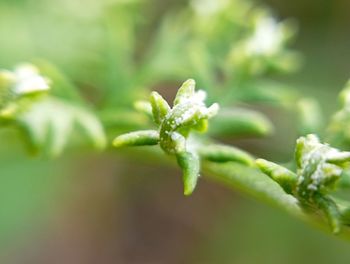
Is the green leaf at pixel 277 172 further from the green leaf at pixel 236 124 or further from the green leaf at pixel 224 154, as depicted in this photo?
the green leaf at pixel 236 124

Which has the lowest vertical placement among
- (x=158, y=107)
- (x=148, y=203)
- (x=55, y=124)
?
(x=158, y=107)

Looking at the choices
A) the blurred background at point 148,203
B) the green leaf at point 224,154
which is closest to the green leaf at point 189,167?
the green leaf at point 224,154

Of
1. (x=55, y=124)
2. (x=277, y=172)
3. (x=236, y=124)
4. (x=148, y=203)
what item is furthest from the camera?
(x=148, y=203)

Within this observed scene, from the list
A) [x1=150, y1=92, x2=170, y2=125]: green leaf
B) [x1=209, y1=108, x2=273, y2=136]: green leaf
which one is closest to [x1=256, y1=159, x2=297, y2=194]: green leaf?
[x1=150, y1=92, x2=170, y2=125]: green leaf

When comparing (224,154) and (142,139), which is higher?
(224,154)

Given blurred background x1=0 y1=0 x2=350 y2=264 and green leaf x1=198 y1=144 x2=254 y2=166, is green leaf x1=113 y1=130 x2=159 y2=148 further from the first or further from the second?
blurred background x1=0 y1=0 x2=350 y2=264

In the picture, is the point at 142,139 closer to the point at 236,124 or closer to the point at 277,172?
the point at 277,172

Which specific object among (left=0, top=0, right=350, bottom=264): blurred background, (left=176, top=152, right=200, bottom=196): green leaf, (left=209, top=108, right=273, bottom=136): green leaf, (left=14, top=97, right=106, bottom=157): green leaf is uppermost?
(left=0, top=0, right=350, bottom=264): blurred background

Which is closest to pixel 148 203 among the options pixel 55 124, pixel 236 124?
pixel 236 124

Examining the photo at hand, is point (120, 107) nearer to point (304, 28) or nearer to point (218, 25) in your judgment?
point (218, 25)
